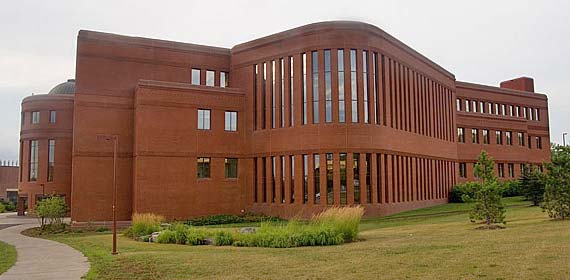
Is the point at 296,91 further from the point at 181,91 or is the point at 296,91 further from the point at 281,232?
the point at 281,232

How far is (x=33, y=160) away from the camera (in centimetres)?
5391

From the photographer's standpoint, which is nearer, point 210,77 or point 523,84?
point 210,77

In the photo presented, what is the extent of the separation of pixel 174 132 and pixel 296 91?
9.33 metres

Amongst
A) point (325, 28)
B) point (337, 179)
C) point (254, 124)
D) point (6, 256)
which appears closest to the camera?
point (6, 256)

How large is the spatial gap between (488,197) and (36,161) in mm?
47216

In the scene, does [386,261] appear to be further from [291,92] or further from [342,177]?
[291,92]

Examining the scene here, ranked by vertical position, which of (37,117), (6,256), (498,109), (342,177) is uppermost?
(498,109)

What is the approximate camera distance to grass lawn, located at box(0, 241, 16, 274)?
1575cm

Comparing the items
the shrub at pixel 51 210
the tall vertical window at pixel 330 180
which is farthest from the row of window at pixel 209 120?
the shrub at pixel 51 210

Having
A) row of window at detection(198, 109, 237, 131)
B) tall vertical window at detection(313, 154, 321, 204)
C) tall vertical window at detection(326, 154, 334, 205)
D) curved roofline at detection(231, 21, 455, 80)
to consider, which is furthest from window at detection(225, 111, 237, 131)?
tall vertical window at detection(326, 154, 334, 205)

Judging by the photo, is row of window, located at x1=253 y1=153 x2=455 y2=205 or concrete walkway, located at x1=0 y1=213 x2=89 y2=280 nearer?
concrete walkway, located at x1=0 y1=213 x2=89 y2=280

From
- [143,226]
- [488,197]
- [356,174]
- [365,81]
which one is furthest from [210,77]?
[488,197]

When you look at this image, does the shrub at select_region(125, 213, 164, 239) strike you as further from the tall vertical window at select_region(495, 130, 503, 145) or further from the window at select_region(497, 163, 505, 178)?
the tall vertical window at select_region(495, 130, 503, 145)

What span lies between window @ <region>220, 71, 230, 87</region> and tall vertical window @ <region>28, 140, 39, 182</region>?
81.3ft
